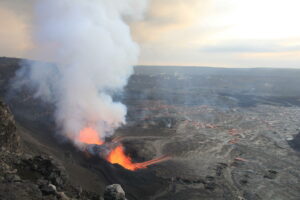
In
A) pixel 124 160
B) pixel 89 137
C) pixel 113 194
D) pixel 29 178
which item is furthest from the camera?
pixel 89 137

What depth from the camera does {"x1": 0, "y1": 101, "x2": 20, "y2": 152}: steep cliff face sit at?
2229 cm

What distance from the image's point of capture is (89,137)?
4369 centimetres

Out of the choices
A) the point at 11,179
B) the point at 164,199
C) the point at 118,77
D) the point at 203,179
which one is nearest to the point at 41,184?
the point at 11,179

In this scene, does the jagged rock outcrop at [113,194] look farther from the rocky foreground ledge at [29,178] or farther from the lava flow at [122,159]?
the lava flow at [122,159]

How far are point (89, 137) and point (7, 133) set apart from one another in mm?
21132

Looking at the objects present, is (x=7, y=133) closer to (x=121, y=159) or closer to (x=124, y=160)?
(x=121, y=159)

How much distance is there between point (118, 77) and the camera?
55406mm

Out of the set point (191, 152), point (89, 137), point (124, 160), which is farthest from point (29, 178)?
point (89, 137)

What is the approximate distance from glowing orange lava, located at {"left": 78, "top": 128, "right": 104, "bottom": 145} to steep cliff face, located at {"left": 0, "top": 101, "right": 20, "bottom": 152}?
1796 cm

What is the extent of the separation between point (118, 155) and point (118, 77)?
73.2 feet

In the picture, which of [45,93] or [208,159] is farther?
[45,93]

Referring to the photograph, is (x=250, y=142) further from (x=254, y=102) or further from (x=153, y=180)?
(x=254, y=102)

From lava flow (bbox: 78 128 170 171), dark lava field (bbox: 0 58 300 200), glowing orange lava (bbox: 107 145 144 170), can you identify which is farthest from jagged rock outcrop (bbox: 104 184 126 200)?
glowing orange lava (bbox: 107 145 144 170)

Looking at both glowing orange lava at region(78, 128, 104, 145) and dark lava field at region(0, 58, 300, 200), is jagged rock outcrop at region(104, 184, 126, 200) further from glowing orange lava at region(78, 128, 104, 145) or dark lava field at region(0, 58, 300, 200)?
glowing orange lava at region(78, 128, 104, 145)
